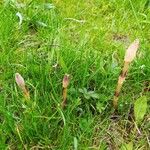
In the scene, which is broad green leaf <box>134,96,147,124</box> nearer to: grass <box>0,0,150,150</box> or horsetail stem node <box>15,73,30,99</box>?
grass <box>0,0,150,150</box>

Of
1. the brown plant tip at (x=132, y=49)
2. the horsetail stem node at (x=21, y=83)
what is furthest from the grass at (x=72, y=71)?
the brown plant tip at (x=132, y=49)

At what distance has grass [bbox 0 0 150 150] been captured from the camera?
1998mm

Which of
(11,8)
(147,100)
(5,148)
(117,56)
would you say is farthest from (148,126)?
(11,8)

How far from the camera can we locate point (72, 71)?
230 centimetres

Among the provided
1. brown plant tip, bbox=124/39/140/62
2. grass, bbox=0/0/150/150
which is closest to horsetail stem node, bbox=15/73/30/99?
grass, bbox=0/0/150/150

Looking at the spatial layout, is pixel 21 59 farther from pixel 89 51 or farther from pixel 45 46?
pixel 89 51

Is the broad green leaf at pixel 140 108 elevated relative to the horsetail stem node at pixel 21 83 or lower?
lower

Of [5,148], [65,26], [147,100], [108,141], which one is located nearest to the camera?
[5,148]

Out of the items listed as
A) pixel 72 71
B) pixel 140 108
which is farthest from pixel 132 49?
pixel 72 71

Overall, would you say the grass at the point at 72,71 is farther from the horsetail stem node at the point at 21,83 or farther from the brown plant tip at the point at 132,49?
the brown plant tip at the point at 132,49

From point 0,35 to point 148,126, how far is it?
3.40 feet

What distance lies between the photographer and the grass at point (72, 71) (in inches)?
78.7

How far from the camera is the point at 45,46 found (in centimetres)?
247

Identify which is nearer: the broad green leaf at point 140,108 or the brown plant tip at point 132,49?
the brown plant tip at point 132,49
